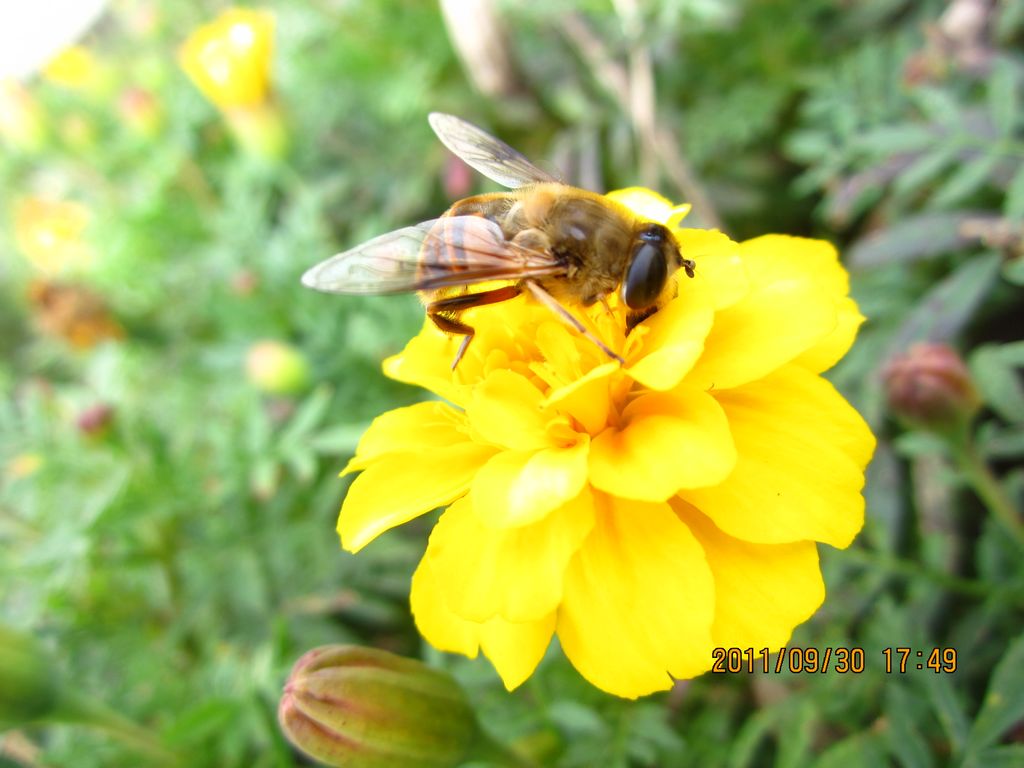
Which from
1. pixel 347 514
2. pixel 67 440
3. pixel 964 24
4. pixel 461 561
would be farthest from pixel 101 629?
pixel 964 24

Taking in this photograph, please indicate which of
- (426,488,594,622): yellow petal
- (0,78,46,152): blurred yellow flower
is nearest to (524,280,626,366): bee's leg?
(426,488,594,622): yellow petal

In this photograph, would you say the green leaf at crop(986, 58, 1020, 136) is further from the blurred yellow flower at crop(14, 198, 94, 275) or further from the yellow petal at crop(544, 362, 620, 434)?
the blurred yellow flower at crop(14, 198, 94, 275)

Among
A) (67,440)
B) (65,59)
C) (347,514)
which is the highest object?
(65,59)

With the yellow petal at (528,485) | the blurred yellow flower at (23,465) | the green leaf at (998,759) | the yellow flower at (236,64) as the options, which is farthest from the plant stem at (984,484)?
the yellow flower at (236,64)

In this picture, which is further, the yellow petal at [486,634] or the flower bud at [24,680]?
the flower bud at [24,680]

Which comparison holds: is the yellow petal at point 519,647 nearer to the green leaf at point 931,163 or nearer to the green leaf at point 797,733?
the green leaf at point 797,733

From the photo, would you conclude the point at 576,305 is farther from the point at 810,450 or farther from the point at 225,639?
the point at 225,639

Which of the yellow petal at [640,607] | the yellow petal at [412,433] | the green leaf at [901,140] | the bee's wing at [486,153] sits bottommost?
the green leaf at [901,140]
